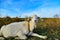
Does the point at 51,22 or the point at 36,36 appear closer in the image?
the point at 36,36

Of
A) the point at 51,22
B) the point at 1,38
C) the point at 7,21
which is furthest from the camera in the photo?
the point at 51,22

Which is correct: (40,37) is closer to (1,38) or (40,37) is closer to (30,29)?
(30,29)

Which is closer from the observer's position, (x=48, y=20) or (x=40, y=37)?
(x=40, y=37)

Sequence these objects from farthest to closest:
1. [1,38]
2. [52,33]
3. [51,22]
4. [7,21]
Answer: [51,22]
[7,21]
[52,33]
[1,38]

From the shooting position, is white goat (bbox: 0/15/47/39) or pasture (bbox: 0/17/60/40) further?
pasture (bbox: 0/17/60/40)

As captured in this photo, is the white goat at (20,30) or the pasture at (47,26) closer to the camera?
the white goat at (20,30)

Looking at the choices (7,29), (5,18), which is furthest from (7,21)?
(7,29)

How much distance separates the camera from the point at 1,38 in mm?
6469

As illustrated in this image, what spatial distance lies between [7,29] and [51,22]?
9.22 ft

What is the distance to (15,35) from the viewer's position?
6582 mm

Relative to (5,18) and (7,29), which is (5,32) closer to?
(7,29)

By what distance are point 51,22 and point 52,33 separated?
2044 millimetres

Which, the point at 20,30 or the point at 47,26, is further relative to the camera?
the point at 47,26

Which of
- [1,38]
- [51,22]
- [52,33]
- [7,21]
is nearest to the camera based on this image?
[1,38]
